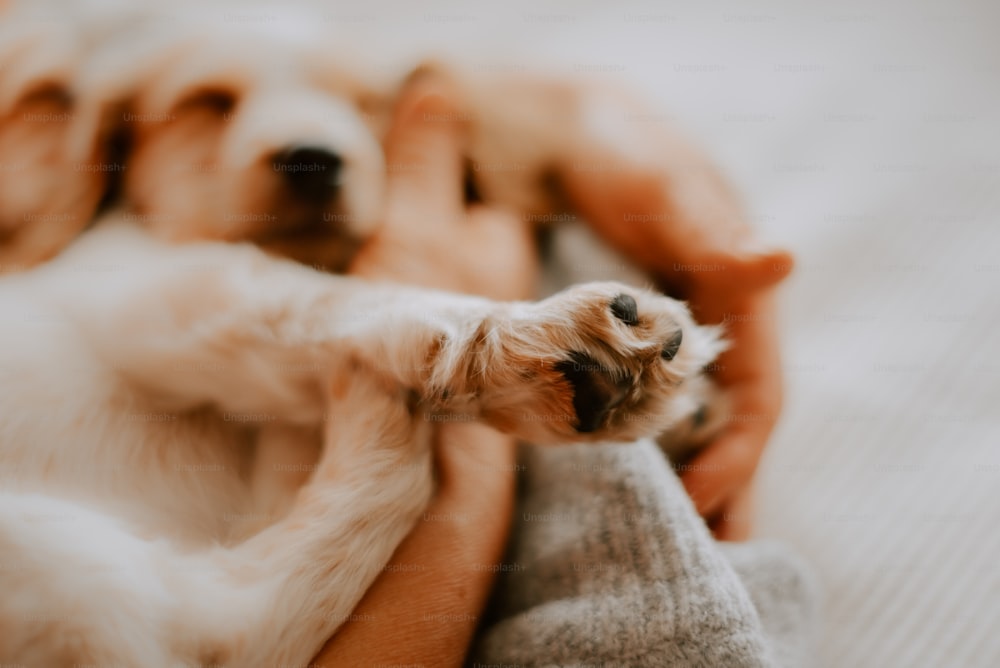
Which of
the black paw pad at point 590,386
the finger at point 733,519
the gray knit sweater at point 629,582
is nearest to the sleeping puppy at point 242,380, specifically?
the black paw pad at point 590,386

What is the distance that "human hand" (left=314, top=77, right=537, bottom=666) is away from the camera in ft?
2.23

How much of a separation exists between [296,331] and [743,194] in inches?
38.1

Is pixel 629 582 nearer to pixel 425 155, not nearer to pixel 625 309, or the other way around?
pixel 625 309

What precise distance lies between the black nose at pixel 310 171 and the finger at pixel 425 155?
134 mm

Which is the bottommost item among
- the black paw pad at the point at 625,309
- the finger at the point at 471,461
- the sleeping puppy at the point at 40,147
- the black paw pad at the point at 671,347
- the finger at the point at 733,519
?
the finger at the point at 733,519

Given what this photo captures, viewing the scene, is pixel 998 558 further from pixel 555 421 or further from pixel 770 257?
pixel 555 421

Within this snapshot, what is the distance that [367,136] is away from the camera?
3.39ft

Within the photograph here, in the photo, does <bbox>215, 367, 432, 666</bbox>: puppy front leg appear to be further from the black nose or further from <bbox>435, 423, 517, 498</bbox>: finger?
the black nose

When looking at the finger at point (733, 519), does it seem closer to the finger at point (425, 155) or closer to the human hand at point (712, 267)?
the human hand at point (712, 267)

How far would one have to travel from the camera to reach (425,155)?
1080mm

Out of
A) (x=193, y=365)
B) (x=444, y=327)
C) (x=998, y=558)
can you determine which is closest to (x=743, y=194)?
(x=998, y=558)

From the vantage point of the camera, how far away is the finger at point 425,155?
41.3 inches

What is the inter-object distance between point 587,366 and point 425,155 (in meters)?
0.58

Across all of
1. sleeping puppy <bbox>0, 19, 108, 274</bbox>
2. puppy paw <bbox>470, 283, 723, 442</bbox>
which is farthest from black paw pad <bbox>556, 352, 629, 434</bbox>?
sleeping puppy <bbox>0, 19, 108, 274</bbox>
